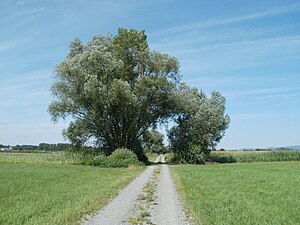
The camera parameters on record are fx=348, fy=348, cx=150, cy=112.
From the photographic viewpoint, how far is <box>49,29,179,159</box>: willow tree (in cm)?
4750

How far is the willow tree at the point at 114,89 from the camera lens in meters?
47.5

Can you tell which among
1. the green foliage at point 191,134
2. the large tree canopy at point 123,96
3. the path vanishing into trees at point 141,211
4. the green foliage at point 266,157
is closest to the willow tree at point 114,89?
the large tree canopy at point 123,96

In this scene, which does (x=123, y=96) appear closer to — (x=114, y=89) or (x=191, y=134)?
(x=114, y=89)

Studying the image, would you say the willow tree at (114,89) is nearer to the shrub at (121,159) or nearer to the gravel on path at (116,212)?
the shrub at (121,159)

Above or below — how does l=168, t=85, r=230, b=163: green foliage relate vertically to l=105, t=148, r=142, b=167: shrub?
above

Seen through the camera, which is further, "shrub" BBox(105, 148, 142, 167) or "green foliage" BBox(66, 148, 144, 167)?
"green foliage" BBox(66, 148, 144, 167)

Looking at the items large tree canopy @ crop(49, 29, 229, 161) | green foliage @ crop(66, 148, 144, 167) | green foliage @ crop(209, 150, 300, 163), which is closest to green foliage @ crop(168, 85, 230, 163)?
large tree canopy @ crop(49, 29, 229, 161)

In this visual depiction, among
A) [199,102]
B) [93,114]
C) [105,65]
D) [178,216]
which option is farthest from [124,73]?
[178,216]

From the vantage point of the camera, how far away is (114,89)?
153 ft

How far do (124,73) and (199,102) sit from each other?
756 inches

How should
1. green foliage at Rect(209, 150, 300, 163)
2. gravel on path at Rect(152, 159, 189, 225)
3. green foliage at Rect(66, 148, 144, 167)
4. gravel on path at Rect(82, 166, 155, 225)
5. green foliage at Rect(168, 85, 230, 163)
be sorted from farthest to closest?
green foliage at Rect(209, 150, 300, 163) < green foliage at Rect(168, 85, 230, 163) < green foliage at Rect(66, 148, 144, 167) < gravel on path at Rect(152, 159, 189, 225) < gravel on path at Rect(82, 166, 155, 225)

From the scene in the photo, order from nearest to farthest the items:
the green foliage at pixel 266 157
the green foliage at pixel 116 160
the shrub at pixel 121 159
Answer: the shrub at pixel 121 159 < the green foliage at pixel 116 160 < the green foliage at pixel 266 157

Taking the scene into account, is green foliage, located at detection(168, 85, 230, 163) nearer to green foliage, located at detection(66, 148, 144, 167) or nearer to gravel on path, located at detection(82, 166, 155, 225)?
green foliage, located at detection(66, 148, 144, 167)

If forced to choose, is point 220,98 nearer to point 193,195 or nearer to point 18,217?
point 193,195
